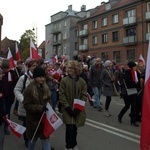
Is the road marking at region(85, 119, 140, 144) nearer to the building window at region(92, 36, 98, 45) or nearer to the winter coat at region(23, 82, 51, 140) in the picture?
the winter coat at region(23, 82, 51, 140)

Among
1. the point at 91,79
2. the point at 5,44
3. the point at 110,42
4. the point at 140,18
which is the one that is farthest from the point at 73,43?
the point at 91,79

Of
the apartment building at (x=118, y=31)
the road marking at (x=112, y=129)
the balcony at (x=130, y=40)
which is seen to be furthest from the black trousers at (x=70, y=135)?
the balcony at (x=130, y=40)

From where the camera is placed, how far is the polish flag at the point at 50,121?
4039 millimetres

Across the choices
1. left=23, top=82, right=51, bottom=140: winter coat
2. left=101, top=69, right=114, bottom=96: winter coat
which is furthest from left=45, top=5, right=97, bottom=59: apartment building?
left=23, top=82, right=51, bottom=140: winter coat

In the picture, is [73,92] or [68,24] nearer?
[73,92]

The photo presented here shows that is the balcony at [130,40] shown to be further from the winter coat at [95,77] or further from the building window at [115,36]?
the winter coat at [95,77]

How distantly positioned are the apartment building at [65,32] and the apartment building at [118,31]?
689 cm

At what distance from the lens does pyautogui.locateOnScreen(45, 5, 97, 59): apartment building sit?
58719 millimetres

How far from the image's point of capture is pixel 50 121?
409 cm

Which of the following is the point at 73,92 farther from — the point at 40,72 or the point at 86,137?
the point at 86,137

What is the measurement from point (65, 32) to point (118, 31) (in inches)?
810

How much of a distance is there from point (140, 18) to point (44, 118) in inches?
1447

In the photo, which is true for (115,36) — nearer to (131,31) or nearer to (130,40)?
(131,31)

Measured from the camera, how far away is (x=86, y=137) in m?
6.11
